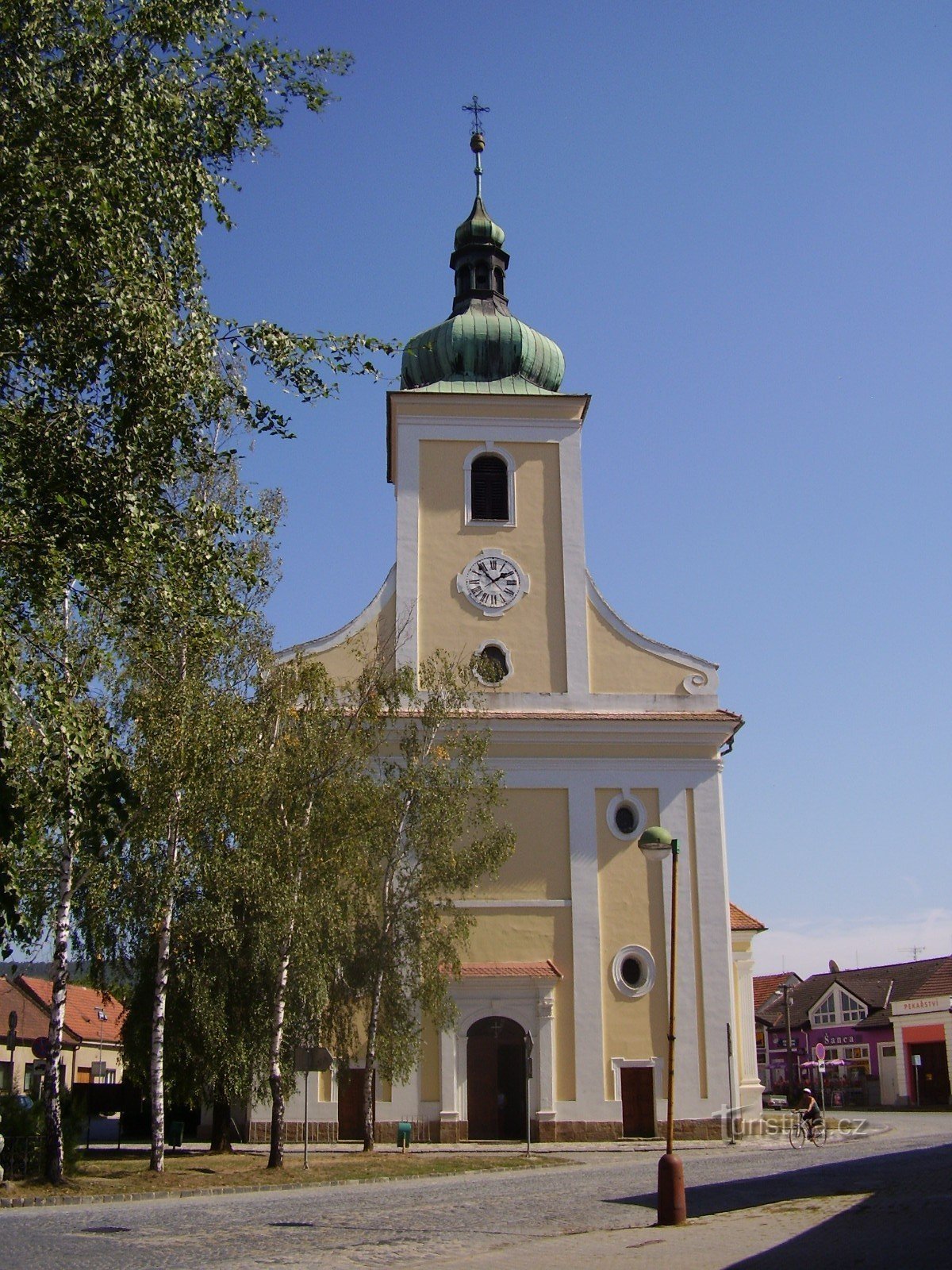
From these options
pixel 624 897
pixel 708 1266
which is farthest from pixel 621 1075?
pixel 708 1266

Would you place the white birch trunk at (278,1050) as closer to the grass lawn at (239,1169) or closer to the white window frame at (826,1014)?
the grass lawn at (239,1169)

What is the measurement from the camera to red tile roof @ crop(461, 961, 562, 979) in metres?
28.1

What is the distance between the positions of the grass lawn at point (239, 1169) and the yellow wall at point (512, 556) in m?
11.0

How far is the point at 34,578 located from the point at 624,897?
20.6 m

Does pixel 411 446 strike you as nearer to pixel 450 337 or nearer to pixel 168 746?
pixel 450 337

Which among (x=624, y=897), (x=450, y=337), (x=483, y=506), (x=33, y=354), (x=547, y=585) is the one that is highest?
(x=450, y=337)

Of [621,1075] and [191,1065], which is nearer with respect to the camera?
[191,1065]

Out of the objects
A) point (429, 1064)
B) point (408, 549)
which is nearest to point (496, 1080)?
point (429, 1064)

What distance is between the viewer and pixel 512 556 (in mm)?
32031

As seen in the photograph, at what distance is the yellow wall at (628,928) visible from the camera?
28.6m

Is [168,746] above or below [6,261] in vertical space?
below

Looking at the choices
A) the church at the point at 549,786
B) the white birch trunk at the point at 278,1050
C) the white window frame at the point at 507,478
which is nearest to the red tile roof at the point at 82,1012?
the church at the point at 549,786

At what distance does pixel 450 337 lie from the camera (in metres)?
33.7

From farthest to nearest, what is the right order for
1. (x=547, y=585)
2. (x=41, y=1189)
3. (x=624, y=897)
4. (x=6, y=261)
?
(x=547, y=585), (x=624, y=897), (x=41, y=1189), (x=6, y=261)
